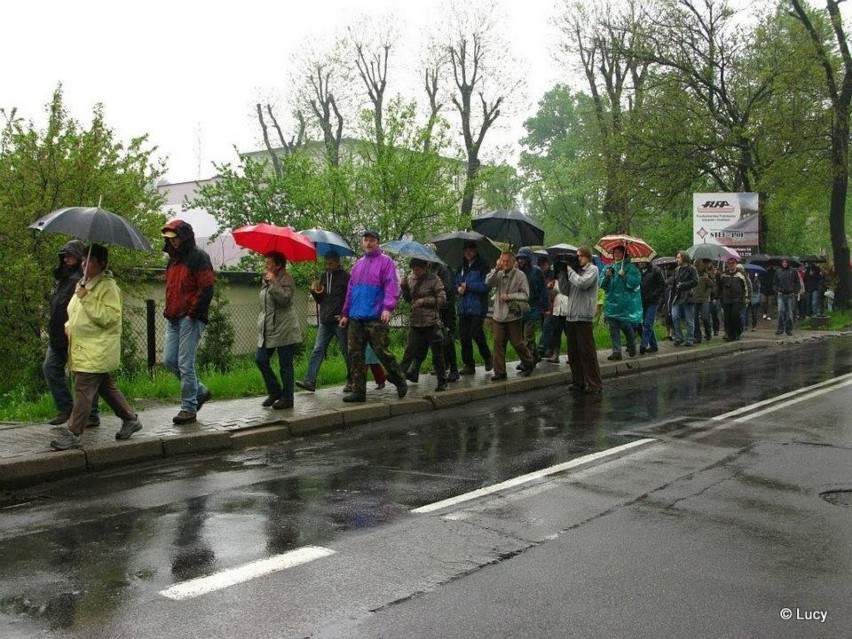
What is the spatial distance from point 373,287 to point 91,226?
356 cm

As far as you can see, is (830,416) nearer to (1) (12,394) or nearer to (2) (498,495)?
(2) (498,495)

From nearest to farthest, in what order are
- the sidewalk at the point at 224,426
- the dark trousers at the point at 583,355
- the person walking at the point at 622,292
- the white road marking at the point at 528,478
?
the white road marking at the point at 528,478 → the sidewalk at the point at 224,426 → the dark trousers at the point at 583,355 → the person walking at the point at 622,292

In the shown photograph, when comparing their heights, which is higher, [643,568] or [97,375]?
[97,375]

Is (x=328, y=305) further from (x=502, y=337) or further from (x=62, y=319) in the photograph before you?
(x=62, y=319)

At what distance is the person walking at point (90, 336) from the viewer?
24.0 ft

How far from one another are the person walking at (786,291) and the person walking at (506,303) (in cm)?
1133

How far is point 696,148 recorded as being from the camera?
28.4m

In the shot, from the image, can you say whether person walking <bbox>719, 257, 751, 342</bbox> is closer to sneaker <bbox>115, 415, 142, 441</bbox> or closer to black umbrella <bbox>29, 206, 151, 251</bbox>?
sneaker <bbox>115, 415, 142, 441</bbox>

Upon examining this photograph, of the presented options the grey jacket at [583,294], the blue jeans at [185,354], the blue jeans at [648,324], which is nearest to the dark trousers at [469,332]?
the grey jacket at [583,294]

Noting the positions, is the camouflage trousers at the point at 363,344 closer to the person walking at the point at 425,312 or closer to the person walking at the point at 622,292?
the person walking at the point at 425,312

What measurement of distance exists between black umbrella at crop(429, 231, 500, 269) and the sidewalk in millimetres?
1761

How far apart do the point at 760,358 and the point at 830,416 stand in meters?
7.81

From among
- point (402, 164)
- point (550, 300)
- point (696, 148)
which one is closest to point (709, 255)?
point (550, 300)

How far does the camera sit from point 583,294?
37.9 ft
